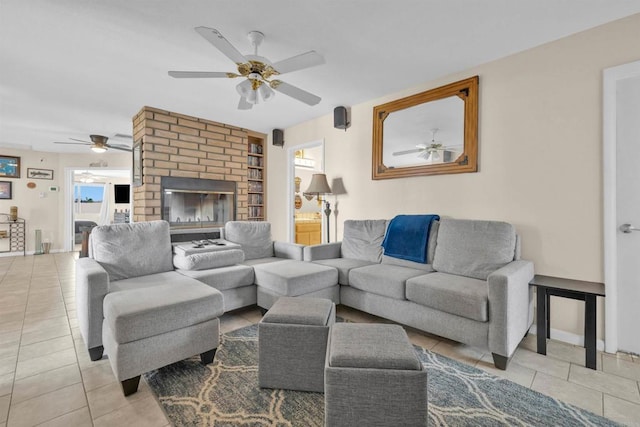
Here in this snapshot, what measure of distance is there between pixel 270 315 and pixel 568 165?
2.53 m

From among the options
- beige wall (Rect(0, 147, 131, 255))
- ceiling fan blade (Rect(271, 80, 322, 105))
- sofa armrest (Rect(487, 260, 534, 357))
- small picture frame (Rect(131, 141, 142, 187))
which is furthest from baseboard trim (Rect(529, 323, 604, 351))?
beige wall (Rect(0, 147, 131, 255))

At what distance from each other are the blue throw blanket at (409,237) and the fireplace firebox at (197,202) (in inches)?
114

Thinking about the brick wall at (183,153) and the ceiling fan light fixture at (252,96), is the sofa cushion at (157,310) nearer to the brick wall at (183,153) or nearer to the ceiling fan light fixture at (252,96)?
the ceiling fan light fixture at (252,96)

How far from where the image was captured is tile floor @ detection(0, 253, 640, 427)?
1.46 meters

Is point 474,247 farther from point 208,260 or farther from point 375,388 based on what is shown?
point 208,260

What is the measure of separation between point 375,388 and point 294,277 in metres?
1.43

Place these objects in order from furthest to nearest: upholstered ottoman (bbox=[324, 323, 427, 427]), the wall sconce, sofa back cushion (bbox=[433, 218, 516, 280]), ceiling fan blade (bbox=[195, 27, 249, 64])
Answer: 1. the wall sconce
2. sofa back cushion (bbox=[433, 218, 516, 280])
3. ceiling fan blade (bbox=[195, 27, 249, 64])
4. upholstered ottoman (bbox=[324, 323, 427, 427])

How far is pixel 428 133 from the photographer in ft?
10.5

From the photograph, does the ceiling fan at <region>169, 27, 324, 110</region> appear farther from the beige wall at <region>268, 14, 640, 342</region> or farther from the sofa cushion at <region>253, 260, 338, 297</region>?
the beige wall at <region>268, 14, 640, 342</region>

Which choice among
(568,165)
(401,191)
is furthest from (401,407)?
(401,191)

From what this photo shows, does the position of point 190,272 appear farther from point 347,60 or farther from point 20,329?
point 347,60

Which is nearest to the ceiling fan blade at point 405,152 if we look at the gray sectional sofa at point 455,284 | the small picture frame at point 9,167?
the gray sectional sofa at point 455,284

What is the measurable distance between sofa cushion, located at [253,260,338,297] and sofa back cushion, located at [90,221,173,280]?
86 cm

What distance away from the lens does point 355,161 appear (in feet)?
13.0
